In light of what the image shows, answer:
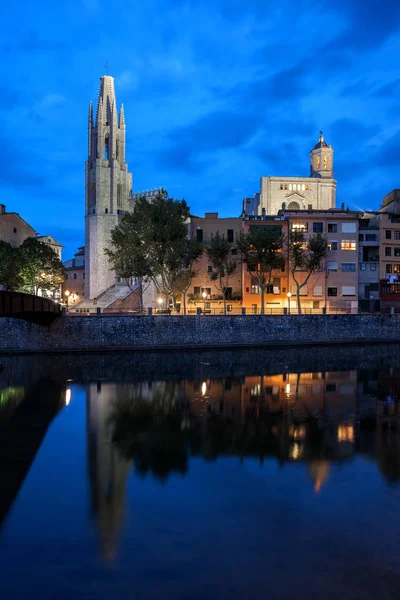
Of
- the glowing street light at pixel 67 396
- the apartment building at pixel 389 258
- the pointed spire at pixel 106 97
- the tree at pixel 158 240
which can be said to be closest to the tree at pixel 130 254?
the tree at pixel 158 240

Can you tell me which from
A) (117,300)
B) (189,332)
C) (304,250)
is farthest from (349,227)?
(117,300)

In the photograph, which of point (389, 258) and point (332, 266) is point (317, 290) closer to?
point (332, 266)

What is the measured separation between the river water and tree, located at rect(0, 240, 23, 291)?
24.2 m

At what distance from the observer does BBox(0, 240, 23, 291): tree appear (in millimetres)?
47875

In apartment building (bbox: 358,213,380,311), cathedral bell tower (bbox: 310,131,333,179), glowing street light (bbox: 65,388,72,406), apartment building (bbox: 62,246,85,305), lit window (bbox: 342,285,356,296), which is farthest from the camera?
apartment building (bbox: 62,246,85,305)

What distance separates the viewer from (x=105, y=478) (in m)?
14.2

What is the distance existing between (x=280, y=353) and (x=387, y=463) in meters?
28.7

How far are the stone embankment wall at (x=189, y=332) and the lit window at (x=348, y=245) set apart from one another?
39.3ft

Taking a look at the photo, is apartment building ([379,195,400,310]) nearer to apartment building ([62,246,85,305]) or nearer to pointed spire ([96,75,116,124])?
pointed spire ([96,75,116,124])

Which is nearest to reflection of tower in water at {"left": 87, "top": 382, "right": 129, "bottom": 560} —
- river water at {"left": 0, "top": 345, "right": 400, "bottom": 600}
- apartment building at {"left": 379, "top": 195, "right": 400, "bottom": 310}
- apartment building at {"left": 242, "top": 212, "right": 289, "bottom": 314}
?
river water at {"left": 0, "top": 345, "right": 400, "bottom": 600}

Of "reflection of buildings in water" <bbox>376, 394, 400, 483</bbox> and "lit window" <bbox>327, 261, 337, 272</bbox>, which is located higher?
"lit window" <bbox>327, 261, 337, 272</bbox>

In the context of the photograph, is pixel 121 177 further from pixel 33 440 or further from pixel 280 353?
pixel 33 440

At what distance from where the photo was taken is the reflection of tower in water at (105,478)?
1103 cm

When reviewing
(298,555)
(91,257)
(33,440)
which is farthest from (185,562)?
(91,257)
